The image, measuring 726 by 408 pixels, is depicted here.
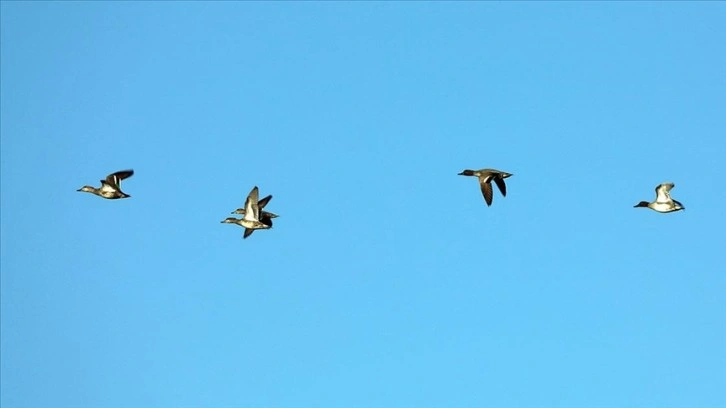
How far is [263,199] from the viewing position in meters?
58.2

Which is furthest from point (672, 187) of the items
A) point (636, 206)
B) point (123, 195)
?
point (123, 195)

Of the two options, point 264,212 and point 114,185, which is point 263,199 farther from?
point 114,185

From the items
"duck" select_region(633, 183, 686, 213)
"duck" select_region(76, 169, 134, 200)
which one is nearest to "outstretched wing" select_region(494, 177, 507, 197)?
"duck" select_region(633, 183, 686, 213)

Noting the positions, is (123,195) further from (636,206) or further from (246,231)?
(636,206)

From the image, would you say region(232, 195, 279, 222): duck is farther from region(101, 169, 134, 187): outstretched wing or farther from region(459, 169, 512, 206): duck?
region(459, 169, 512, 206): duck

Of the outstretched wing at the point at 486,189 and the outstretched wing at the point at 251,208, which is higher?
the outstretched wing at the point at 486,189

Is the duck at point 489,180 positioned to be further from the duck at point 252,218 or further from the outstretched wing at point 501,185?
the duck at point 252,218

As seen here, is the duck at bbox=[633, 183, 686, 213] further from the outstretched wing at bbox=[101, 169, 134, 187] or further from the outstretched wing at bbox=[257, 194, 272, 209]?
the outstretched wing at bbox=[101, 169, 134, 187]

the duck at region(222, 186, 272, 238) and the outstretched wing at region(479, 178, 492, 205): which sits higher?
the outstretched wing at region(479, 178, 492, 205)

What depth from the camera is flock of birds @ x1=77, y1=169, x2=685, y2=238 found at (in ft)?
184

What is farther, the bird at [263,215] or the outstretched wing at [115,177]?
the bird at [263,215]

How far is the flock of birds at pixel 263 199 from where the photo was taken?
56.0 meters

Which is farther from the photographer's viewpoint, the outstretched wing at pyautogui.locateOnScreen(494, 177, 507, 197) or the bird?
the bird

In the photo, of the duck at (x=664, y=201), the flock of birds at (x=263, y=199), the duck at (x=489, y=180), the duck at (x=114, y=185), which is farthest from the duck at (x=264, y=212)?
the duck at (x=664, y=201)
